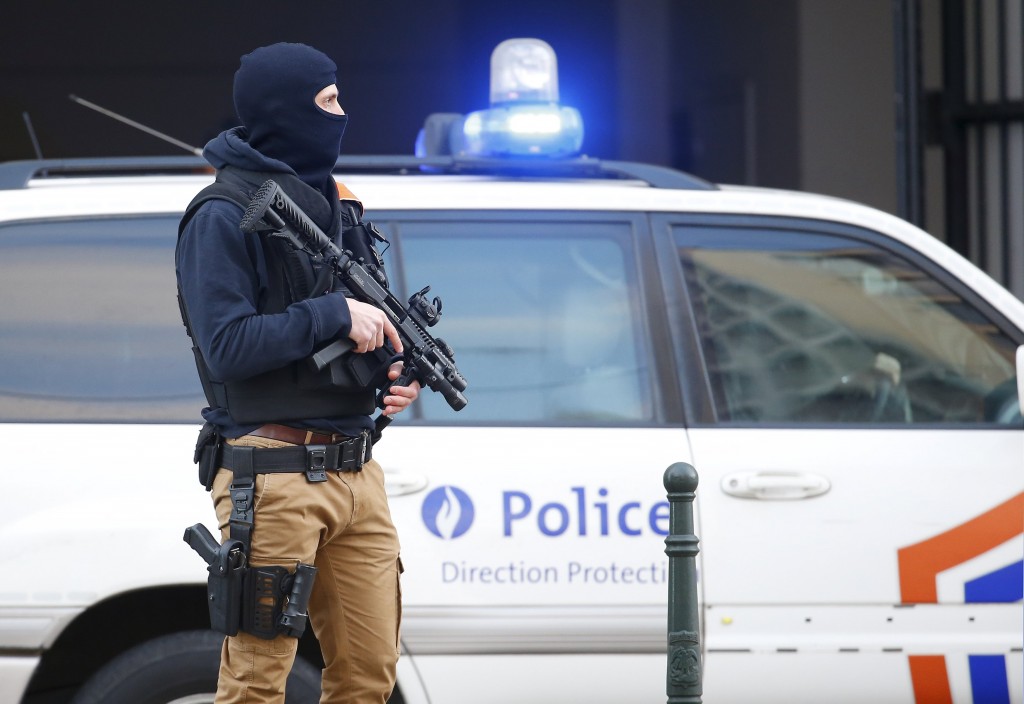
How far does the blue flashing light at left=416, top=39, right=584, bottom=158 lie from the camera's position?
3.53 metres

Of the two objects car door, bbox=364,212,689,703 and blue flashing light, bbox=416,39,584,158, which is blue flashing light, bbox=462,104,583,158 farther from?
car door, bbox=364,212,689,703

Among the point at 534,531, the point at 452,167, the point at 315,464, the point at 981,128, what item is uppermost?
the point at 452,167

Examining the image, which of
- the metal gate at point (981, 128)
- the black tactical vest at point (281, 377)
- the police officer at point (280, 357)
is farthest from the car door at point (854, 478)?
the metal gate at point (981, 128)

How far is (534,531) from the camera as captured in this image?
3.00m

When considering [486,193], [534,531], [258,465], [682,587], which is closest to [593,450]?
[534,531]

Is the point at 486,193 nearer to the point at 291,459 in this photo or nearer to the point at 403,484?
the point at 403,484

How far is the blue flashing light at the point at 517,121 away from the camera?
353cm

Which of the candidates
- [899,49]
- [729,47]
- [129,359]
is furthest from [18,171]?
[729,47]

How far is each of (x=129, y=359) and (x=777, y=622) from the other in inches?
58.9

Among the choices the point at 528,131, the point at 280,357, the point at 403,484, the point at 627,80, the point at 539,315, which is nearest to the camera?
the point at 280,357

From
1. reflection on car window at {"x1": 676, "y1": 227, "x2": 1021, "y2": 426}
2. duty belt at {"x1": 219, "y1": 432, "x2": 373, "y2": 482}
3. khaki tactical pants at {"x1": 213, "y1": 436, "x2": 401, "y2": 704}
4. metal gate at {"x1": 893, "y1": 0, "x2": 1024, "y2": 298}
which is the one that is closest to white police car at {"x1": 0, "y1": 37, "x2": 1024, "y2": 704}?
reflection on car window at {"x1": 676, "y1": 227, "x2": 1021, "y2": 426}

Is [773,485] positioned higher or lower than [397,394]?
lower

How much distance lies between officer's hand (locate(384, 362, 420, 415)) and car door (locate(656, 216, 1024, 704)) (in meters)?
0.80

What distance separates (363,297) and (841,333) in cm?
125
